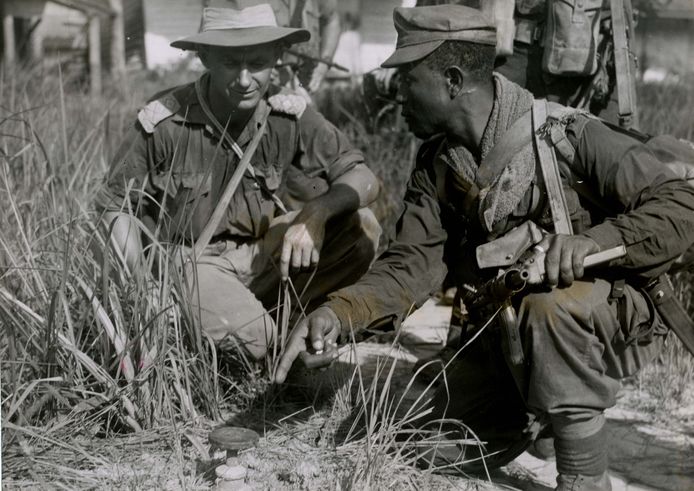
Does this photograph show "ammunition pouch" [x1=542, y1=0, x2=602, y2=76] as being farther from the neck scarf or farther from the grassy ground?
the grassy ground

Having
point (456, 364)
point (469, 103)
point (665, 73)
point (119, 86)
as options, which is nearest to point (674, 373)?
point (456, 364)

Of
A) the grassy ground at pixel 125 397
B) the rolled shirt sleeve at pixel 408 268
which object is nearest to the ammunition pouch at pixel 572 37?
the rolled shirt sleeve at pixel 408 268

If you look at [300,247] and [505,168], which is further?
[300,247]

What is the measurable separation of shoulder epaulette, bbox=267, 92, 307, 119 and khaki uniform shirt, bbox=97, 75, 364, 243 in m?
0.02

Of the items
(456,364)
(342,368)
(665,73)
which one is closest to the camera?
(456,364)

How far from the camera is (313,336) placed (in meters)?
2.46

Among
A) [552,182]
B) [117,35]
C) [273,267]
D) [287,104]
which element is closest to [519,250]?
[552,182]

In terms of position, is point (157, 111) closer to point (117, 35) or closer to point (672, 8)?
point (672, 8)

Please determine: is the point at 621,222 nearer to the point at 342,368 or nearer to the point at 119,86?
the point at 342,368

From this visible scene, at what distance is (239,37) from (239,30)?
73mm

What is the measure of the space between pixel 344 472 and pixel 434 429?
40cm

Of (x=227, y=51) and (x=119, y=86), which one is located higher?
(x=227, y=51)

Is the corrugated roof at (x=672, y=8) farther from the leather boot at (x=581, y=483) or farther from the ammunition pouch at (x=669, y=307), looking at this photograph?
the leather boot at (x=581, y=483)

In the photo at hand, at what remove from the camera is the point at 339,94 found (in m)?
7.44
